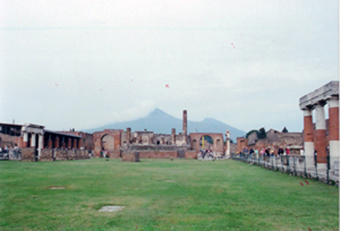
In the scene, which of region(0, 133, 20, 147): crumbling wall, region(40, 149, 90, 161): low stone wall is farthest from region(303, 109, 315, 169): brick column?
region(0, 133, 20, 147): crumbling wall

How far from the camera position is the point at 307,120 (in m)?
15.5

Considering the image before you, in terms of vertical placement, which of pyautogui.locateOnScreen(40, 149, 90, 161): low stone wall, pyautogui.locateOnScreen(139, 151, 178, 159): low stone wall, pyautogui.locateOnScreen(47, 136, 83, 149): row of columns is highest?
pyautogui.locateOnScreen(47, 136, 83, 149): row of columns

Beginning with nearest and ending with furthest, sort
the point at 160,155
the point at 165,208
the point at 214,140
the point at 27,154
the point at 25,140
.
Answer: the point at 165,208 → the point at 27,154 → the point at 25,140 → the point at 160,155 → the point at 214,140

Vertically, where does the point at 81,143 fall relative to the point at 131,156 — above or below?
above

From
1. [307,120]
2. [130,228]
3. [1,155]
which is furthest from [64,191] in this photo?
[1,155]

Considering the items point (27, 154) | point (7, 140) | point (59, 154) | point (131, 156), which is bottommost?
point (131, 156)

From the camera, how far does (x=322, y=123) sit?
13.9m

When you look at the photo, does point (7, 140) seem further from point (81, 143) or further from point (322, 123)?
point (322, 123)

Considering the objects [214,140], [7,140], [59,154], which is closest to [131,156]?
[59,154]

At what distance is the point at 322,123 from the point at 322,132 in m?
0.42

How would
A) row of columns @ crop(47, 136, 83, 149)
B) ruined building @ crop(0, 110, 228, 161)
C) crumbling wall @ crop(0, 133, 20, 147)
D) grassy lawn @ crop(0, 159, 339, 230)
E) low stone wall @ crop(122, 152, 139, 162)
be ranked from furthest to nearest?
row of columns @ crop(47, 136, 83, 149)
crumbling wall @ crop(0, 133, 20, 147)
ruined building @ crop(0, 110, 228, 161)
low stone wall @ crop(122, 152, 139, 162)
grassy lawn @ crop(0, 159, 339, 230)

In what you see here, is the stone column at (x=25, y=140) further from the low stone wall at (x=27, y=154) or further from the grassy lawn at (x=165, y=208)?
the grassy lawn at (x=165, y=208)

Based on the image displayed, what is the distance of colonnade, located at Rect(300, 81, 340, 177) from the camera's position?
12328mm

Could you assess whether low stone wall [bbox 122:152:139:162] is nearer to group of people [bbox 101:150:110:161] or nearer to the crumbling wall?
group of people [bbox 101:150:110:161]
